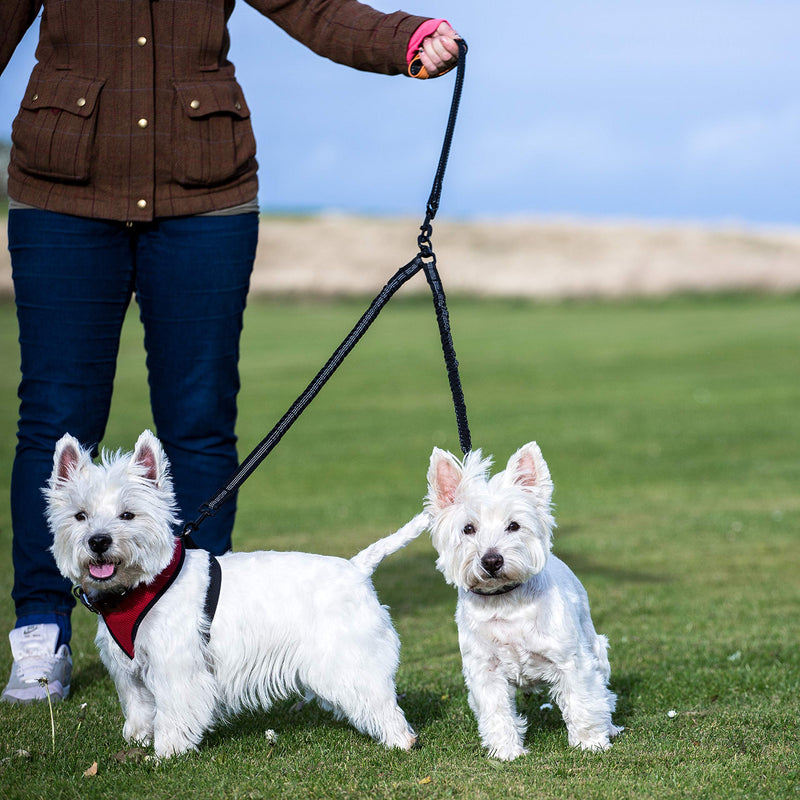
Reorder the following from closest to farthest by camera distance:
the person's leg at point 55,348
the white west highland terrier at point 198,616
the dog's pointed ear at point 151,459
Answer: the white west highland terrier at point 198,616 → the dog's pointed ear at point 151,459 → the person's leg at point 55,348

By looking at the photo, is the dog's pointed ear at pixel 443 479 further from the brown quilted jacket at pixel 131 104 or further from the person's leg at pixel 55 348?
the person's leg at pixel 55 348

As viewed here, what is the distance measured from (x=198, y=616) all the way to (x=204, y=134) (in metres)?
2.01

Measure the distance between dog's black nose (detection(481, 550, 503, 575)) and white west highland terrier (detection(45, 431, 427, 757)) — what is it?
0.41m

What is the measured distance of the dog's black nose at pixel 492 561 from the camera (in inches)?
157

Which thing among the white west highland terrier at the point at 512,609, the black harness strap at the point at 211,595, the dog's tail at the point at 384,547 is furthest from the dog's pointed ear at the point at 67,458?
the white west highland terrier at the point at 512,609

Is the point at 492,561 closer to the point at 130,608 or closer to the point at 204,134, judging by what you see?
the point at 130,608

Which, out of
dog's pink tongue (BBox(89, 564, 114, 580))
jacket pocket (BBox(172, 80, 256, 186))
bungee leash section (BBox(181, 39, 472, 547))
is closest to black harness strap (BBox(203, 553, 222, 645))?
bungee leash section (BBox(181, 39, 472, 547))

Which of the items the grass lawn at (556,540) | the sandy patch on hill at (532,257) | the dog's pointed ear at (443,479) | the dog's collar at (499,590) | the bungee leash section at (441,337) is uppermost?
the bungee leash section at (441,337)

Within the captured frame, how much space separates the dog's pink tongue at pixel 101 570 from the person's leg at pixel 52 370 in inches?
43.9

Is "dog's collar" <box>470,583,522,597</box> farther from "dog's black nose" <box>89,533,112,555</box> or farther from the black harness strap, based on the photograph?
"dog's black nose" <box>89,533,112,555</box>

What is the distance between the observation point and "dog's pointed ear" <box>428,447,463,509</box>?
4211mm

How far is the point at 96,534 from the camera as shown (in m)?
3.79

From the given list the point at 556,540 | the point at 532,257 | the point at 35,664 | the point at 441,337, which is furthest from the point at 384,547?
the point at 532,257

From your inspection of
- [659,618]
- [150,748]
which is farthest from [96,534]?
[659,618]
